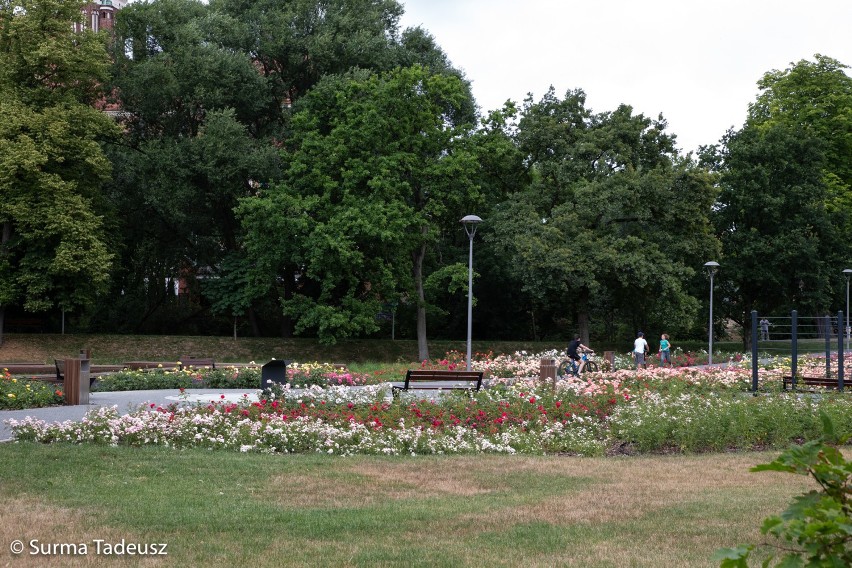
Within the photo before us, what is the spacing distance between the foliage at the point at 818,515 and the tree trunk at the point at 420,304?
124 feet

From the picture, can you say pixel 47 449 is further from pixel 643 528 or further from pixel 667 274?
pixel 667 274

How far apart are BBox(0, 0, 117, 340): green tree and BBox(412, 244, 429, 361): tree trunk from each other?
13169 millimetres

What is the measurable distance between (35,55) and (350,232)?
571 inches

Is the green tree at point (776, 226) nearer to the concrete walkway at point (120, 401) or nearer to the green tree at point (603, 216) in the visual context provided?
the green tree at point (603, 216)

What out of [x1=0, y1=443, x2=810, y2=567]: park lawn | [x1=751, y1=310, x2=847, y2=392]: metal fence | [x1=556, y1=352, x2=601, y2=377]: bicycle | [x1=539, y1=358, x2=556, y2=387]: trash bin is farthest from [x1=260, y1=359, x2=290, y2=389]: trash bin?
[x1=751, y1=310, x2=847, y2=392]: metal fence

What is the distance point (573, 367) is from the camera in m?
27.6

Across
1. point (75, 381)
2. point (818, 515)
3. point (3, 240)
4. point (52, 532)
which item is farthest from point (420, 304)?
point (818, 515)

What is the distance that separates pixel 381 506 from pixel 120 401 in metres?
12.4

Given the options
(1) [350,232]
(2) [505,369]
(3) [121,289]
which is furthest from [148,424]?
(3) [121,289]

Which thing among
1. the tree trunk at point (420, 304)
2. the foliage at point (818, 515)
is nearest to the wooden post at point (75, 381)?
the foliage at point (818, 515)

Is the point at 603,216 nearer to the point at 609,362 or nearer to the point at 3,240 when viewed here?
the point at 609,362

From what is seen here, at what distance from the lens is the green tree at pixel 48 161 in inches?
1485

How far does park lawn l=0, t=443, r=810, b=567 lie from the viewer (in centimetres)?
702

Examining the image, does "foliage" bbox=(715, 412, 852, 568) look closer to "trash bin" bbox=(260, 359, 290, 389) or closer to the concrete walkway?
the concrete walkway
